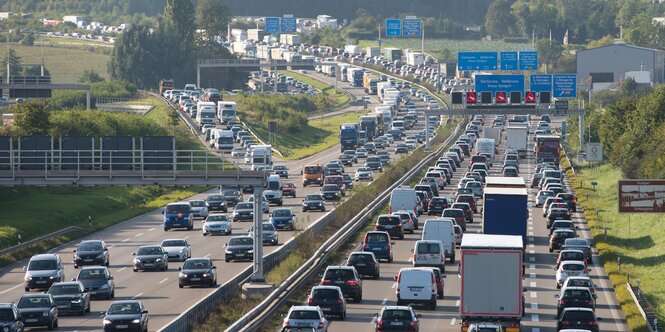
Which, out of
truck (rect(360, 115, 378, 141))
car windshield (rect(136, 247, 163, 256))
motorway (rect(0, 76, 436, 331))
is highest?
truck (rect(360, 115, 378, 141))

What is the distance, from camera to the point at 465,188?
279 ft

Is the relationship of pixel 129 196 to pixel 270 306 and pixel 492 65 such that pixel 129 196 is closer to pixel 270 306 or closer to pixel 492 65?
pixel 492 65

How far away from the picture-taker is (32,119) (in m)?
95.2

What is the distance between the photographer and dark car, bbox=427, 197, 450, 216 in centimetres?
7912

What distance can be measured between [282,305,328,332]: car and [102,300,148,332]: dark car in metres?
4.01

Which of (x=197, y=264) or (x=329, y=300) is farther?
(x=197, y=264)

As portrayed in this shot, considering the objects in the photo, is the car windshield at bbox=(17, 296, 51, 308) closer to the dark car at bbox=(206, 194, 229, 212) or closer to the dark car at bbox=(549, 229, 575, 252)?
the dark car at bbox=(549, 229, 575, 252)

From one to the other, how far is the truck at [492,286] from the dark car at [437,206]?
38.4 meters

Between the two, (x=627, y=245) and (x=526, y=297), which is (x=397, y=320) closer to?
(x=526, y=297)

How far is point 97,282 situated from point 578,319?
16545 millimetres

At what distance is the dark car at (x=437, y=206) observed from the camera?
79.1m

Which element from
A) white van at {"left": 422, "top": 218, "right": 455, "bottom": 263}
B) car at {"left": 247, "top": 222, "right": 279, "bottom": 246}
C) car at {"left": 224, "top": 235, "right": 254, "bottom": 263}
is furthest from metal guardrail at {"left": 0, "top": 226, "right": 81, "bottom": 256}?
white van at {"left": 422, "top": 218, "right": 455, "bottom": 263}

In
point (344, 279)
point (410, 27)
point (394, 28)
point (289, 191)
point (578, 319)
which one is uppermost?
point (410, 27)

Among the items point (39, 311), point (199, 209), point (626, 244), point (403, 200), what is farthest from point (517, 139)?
point (39, 311)
